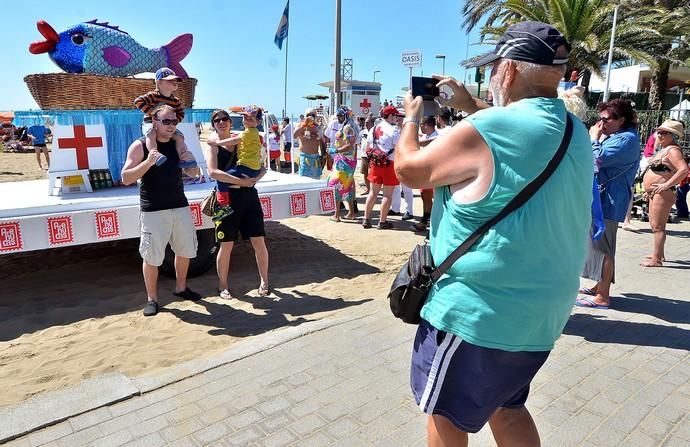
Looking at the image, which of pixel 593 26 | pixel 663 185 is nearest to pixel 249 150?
pixel 663 185

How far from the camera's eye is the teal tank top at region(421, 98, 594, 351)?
4.90ft

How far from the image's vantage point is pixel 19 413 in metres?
2.77

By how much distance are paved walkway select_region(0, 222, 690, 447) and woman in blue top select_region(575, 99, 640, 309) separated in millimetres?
497

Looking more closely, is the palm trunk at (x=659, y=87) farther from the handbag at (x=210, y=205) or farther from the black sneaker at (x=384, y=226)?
the handbag at (x=210, y=205)

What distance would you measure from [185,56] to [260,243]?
8.92 ft

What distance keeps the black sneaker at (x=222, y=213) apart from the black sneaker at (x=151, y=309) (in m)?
0.93

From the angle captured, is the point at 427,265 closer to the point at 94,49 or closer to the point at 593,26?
the point at 94,49

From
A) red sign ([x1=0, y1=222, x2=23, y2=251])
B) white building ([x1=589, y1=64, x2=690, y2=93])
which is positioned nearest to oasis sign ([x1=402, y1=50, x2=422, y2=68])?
red sign ([x1=0, y1=222, x2=23, y2=251])

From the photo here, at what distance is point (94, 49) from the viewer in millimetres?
5379

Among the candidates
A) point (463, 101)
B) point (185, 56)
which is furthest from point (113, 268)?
point (463, 101)

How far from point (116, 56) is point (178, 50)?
749 mm

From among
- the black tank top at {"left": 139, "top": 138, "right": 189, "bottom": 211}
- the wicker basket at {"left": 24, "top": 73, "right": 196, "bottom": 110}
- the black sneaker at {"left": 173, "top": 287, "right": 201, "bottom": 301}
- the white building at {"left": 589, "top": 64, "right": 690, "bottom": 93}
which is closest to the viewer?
the black tank top at {"left": 139, "top": 138, "right": 189, "bottom": 211}

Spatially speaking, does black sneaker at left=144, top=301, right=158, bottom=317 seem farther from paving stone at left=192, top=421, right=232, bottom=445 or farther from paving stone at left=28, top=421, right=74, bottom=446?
paving stone at left=192, top=421, right=232, bottom=445

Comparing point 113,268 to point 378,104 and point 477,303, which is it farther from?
point 378,104
